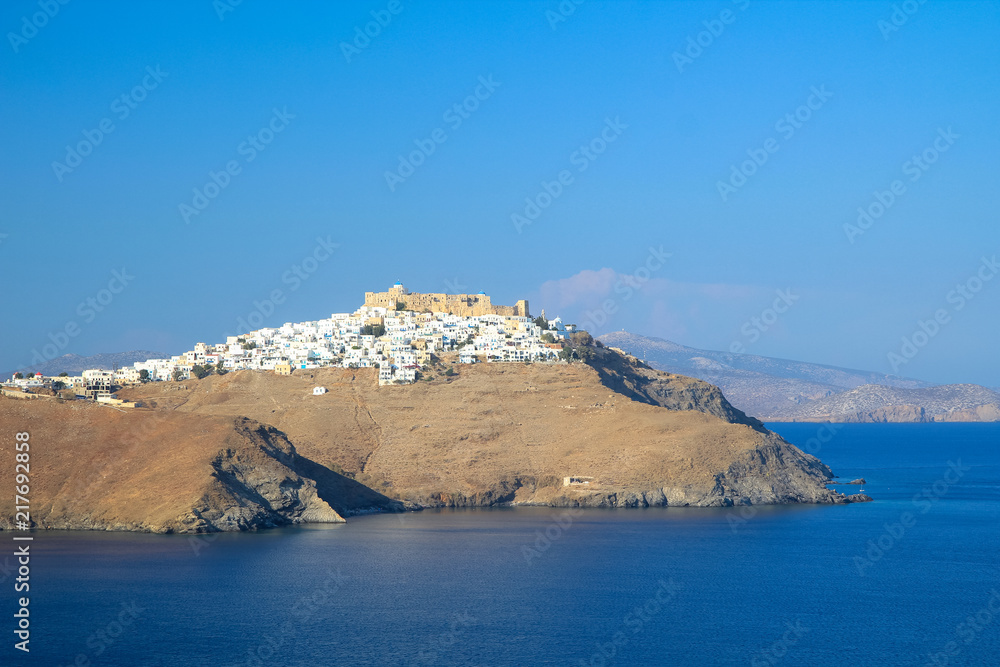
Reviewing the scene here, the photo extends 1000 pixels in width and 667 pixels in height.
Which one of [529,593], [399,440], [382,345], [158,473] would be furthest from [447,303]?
[529,593]

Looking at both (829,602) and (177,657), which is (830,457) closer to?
(829,602)

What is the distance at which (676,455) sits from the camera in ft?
284

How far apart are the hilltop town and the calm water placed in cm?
3096

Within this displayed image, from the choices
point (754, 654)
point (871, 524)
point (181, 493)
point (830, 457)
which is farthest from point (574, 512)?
Answer: point (830, 457)

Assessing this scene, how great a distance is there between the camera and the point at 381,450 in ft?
303

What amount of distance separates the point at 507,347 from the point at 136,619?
65536mm
